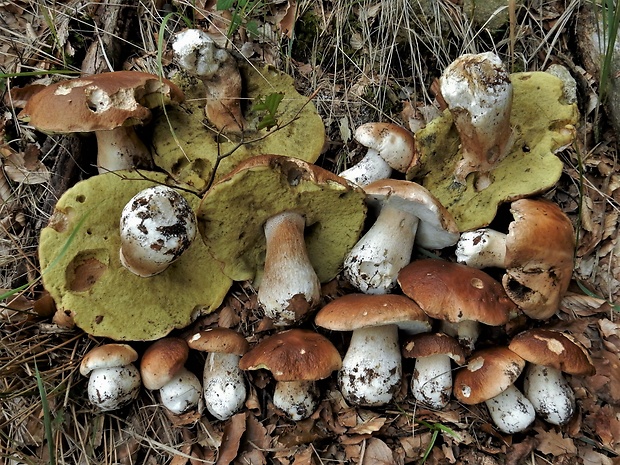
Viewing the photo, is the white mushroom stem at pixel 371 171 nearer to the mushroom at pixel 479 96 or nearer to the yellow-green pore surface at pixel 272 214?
the yellow-green pore surface at pixel 272 214

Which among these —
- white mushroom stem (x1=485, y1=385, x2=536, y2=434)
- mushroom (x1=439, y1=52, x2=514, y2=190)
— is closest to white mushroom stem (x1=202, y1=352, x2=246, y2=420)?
white mushroom stem (x1=485, y1=385, x2=536, y2=434)

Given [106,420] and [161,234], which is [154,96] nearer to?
[161,234]

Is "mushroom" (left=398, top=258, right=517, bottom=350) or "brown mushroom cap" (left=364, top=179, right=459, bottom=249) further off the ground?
"brown mushroom cap" (left=364, top=179, right=459, bottom=249)

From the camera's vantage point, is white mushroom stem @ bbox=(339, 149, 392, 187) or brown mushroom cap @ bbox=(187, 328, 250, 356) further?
white mushroom stem @ bbox=(339, 149, 392, 187)

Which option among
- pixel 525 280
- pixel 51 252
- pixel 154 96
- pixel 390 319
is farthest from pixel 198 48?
pixel 525 280

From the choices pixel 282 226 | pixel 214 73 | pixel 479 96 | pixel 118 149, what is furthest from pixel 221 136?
pixel 479 96

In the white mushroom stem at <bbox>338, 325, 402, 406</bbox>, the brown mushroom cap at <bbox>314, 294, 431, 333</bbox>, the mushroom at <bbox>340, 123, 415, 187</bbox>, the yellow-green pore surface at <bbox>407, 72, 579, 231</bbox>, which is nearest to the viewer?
the brown mushroom cap at <bbox>314, 294, 431, 333</bbox>

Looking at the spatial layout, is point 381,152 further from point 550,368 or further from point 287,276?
point 550,368

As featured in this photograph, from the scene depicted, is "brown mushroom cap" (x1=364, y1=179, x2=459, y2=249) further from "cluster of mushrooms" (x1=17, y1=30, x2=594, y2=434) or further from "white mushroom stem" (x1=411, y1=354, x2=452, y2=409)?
"white mushroom stem" (x1=411, y1=354, x2=452, y2=409)
